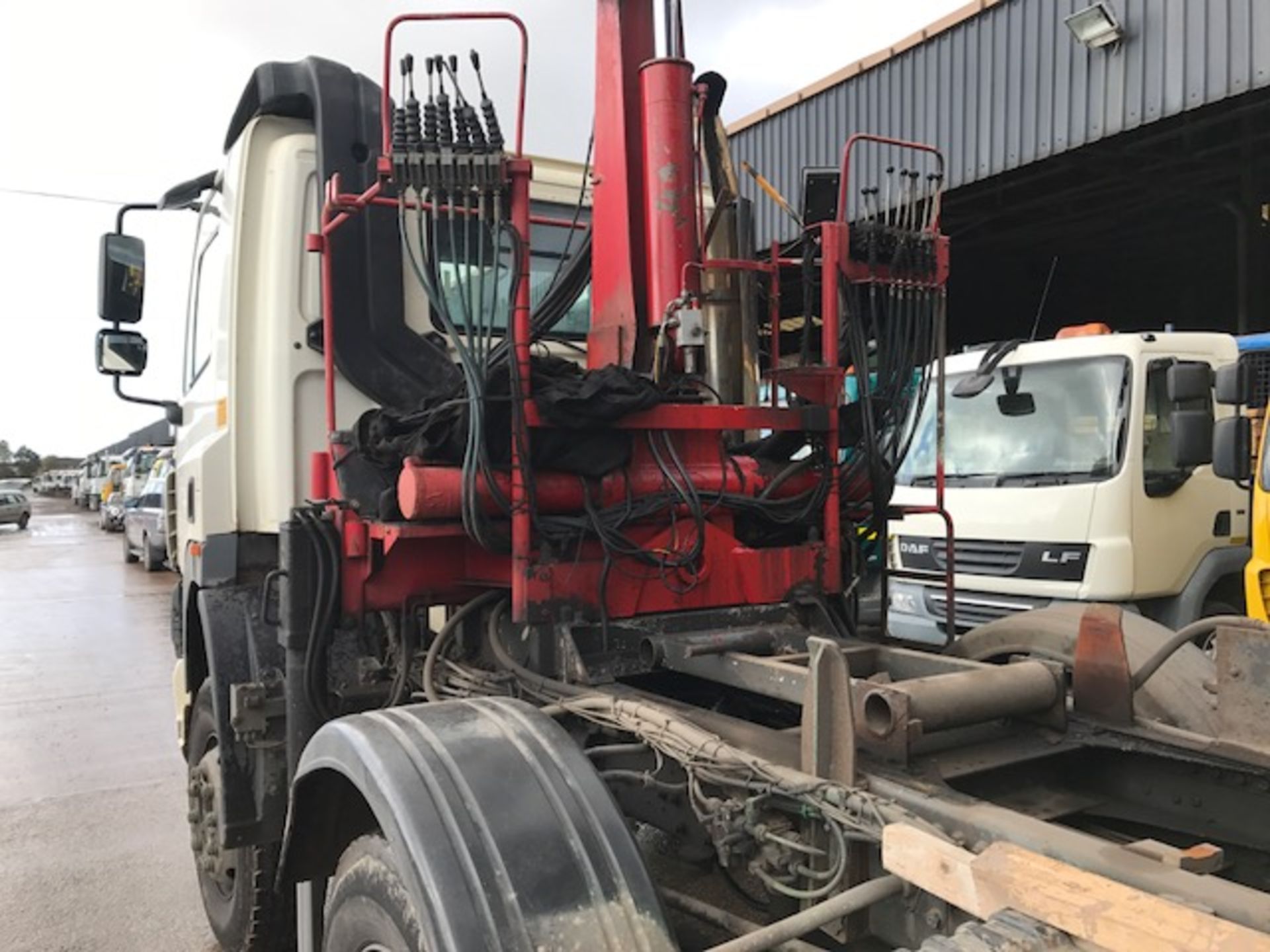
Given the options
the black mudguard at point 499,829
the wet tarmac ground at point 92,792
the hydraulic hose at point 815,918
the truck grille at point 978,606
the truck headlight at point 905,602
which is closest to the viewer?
the hydraulic hose at point 815,918

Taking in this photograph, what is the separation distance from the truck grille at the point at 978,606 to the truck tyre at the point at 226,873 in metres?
4.14

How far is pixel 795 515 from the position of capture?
307 cm

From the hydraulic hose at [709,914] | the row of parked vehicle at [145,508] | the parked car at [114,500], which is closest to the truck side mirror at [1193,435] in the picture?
the hydraulic hose at [709,914]

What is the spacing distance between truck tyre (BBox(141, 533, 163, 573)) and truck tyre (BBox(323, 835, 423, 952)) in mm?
18254

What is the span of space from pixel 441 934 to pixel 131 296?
379 cm

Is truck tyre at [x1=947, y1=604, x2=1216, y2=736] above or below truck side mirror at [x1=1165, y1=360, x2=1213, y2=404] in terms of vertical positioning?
below

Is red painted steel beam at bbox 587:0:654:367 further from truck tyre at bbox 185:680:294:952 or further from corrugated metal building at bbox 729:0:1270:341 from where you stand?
corrugated metal building at bbox 729:0:1270:341

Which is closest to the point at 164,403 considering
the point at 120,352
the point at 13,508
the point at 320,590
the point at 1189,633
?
the point at 120,352

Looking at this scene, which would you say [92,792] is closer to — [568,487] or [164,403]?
[164,403]

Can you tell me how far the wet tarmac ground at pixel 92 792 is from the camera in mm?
4352

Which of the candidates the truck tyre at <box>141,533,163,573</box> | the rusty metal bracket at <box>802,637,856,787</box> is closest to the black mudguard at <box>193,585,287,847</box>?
the rusty metal bracket at <box>802,637,856,787</box>

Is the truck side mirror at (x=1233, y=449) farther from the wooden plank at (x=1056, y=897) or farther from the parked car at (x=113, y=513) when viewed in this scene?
the parked car at (x=113, y=513)

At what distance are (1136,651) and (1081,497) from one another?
3440 millimetres

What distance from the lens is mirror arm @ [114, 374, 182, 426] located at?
15.6ft
